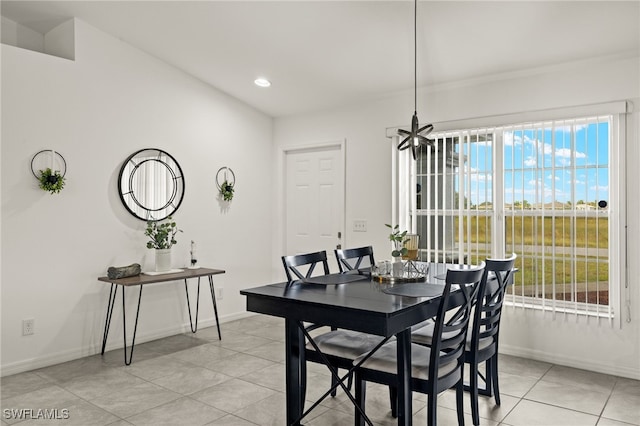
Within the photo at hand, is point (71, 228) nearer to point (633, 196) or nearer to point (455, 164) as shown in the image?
point (455, 164)

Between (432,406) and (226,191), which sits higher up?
(226,191)

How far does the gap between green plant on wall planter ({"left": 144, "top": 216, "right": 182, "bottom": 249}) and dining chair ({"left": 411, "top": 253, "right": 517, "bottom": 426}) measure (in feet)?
8.42

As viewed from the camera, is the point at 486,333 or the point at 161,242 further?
the point at 161,242

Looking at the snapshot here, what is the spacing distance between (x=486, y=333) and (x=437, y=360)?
0.63 m

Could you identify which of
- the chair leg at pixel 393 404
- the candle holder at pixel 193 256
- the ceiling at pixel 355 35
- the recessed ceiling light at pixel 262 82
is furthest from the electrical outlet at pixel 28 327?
the recessed ceiling light at pixel 262 82

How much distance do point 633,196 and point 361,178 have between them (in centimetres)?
242

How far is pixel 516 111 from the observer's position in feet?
12.8

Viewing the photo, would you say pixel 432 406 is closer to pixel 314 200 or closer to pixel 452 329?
pixel 452 329

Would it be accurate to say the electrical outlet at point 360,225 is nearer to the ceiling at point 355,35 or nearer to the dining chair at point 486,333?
the ceiling at point 355,35

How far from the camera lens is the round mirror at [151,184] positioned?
4211mm

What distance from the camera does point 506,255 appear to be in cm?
399

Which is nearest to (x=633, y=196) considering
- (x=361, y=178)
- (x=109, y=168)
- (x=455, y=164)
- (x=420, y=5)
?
(x=455, y=164)

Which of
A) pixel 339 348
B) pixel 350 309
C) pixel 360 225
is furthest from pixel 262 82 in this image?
pixel 350 309

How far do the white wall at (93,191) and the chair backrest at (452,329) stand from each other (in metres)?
3.09
